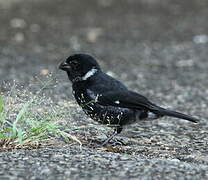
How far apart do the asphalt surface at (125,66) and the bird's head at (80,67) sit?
519 mm

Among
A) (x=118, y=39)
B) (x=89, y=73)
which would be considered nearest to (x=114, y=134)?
(x=89, y=73)

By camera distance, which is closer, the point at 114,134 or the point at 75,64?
the point at 114,134

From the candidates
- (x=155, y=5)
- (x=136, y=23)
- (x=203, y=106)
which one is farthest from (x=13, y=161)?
(x=155, y=5)

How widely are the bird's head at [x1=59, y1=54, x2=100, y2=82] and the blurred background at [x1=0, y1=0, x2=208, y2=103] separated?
2.47 m

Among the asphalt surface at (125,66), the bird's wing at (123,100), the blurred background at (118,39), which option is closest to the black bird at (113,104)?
the bird's wing at (123,100)

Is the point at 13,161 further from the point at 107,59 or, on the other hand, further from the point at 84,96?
the point at 107,59

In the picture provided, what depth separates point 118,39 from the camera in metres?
10.9

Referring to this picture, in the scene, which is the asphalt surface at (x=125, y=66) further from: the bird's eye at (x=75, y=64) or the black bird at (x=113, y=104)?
the bird's eye at (x=75, y=64)

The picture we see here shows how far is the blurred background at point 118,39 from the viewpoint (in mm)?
8117

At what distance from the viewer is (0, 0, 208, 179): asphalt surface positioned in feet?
11.8

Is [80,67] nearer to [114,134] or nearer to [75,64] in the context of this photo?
[75,64]

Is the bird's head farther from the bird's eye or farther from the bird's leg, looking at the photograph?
the bird's leg

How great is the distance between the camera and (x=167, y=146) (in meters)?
4.63

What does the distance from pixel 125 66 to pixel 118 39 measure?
84.4 inches
